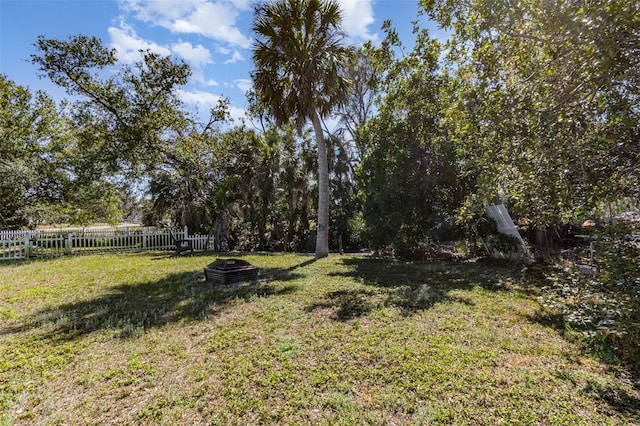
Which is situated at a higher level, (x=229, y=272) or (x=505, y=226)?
(x=505, y=226)

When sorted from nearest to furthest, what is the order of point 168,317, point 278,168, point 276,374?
point 276,374 < point 168,317 < point 278,168

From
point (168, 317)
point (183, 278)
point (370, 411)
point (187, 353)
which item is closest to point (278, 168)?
point (183, 278)

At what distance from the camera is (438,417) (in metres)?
2.27

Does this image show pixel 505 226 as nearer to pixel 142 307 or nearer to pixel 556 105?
pixel 556 105

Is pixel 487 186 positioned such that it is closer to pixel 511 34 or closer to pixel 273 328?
pixel 511 34

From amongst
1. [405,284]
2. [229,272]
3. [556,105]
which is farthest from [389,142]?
[556,105]

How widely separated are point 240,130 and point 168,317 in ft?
39.0

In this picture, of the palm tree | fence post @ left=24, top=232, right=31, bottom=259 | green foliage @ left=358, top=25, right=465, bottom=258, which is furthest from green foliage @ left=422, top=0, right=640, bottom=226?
fence post @ left=24, top=232, right=31, bottom=259

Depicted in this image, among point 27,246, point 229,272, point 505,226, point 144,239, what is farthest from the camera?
point 144,239

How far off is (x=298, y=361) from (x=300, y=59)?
867cm

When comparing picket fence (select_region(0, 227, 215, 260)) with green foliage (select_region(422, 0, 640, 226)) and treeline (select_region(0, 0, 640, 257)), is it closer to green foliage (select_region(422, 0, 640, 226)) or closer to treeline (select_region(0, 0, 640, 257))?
treeline (select_region(0, 0, 640, 257))

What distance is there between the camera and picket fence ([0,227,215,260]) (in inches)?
429

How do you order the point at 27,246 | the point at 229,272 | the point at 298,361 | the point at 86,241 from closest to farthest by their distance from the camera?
the point at 298,361
the point at 229,272
the point at 27,246
the point at 86,241

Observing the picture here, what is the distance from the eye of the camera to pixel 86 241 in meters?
12.5
